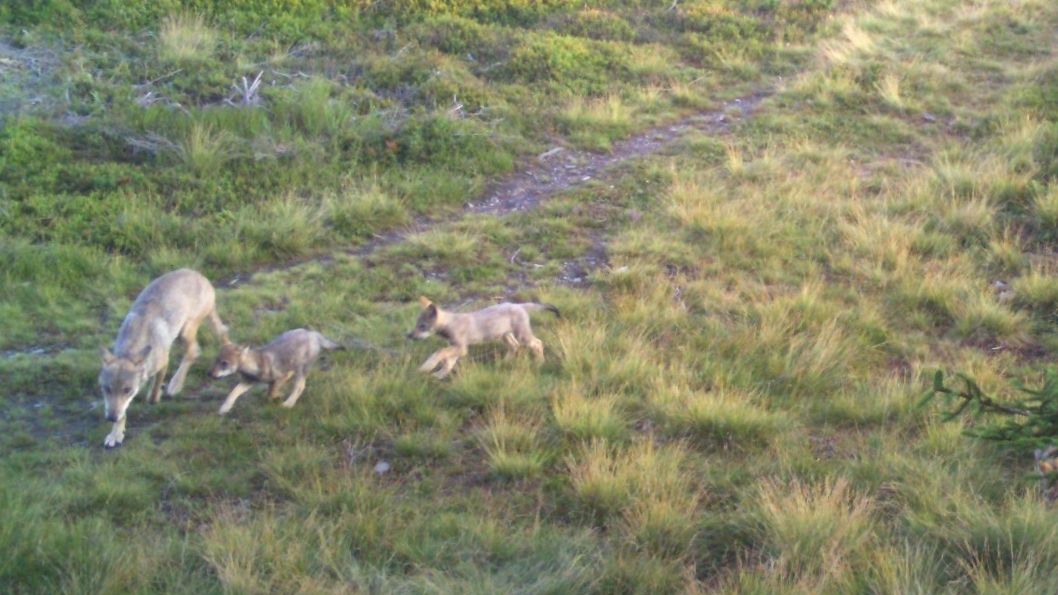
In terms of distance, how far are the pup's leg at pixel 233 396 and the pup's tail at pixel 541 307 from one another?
2.30 meters

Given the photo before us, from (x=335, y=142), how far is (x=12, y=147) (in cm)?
321

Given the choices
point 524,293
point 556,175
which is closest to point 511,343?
point 524,293

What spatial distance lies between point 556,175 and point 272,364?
5.86 meters

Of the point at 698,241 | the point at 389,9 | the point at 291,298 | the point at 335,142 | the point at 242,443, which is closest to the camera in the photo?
the point at 242,443

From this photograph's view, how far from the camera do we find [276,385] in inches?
304

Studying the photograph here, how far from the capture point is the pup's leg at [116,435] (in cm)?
712

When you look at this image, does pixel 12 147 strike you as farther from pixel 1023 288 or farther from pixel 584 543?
pixel 1023 288

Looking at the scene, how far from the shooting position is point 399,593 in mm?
5141

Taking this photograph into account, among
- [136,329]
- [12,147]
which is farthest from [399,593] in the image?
[12,147]

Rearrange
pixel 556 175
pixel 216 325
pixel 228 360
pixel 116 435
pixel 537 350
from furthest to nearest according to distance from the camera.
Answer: pixel 556 175, pixel 216 325, pixel 537 350, pixel 228 360, pixel 116 435

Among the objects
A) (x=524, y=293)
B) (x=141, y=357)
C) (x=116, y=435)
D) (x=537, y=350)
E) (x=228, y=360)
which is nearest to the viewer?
(x=116, y=435)

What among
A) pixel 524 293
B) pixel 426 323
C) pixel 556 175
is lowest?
pixel 556 175

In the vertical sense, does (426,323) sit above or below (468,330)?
above

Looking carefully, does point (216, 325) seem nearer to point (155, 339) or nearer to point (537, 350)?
point (155, 339)
